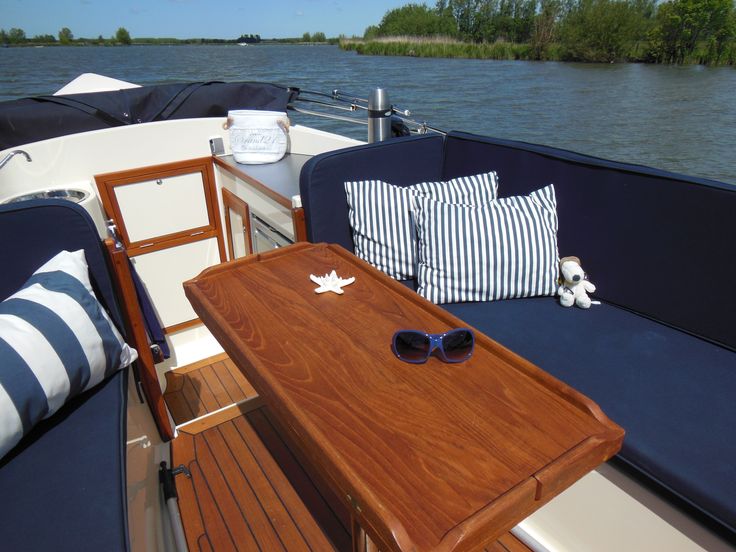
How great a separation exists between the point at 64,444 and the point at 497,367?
3.01 feet

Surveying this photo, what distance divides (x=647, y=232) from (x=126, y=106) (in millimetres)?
2407

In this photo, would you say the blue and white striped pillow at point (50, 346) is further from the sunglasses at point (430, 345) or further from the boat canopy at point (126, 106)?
the boat canopy at point (126, 106)

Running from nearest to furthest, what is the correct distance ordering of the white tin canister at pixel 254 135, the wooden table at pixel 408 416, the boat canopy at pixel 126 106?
the wooden table at pixel 408 416 < the boat canopy at pixel 126 106 < the white tin canister at pixel 254 135

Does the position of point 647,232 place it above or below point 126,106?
below

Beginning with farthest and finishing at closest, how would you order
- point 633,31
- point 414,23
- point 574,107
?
point 414,23, point 633,31, point 574,107

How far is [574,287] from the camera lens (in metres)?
1.52

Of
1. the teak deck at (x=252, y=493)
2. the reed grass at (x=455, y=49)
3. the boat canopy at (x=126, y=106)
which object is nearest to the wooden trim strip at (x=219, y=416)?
the teak deck at (x=252, y=493)

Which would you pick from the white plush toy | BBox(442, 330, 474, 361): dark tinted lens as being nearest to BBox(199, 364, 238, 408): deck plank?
BBox(442, 330, 474, 361): dark tinted lens

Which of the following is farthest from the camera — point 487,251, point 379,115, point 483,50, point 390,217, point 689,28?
point 483,50

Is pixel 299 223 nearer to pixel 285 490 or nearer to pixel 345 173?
pixel 345 173

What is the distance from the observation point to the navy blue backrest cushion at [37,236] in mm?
1193

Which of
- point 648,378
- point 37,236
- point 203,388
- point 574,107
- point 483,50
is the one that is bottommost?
point 203,388

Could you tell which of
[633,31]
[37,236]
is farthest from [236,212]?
[633,31]

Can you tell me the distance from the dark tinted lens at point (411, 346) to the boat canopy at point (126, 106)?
2.00m
